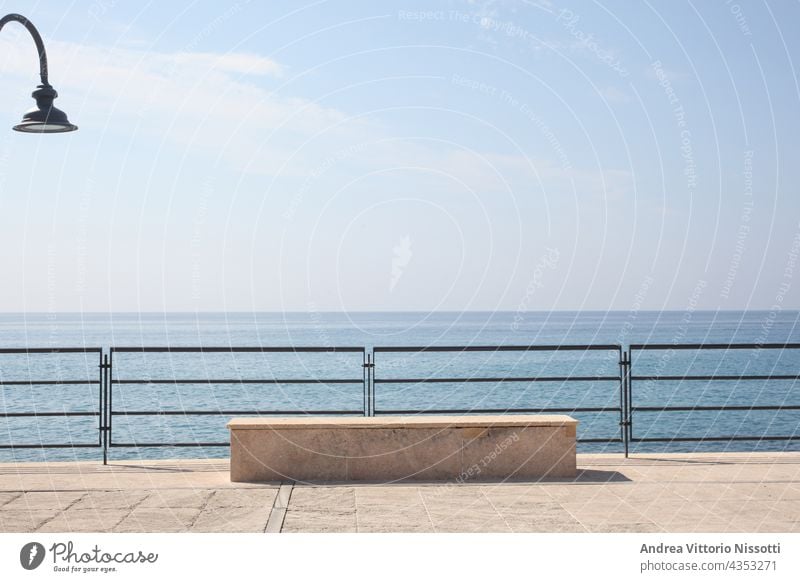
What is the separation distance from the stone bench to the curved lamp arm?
3454mm

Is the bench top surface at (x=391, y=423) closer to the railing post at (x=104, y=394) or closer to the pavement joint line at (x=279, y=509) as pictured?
the pavement joint line at (x=279, y=509)

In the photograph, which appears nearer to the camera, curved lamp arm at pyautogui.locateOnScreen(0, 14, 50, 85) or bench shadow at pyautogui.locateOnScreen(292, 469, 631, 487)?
curved lamp arm at pyautogui.locateOnScreen(0, 14, 50, 85)

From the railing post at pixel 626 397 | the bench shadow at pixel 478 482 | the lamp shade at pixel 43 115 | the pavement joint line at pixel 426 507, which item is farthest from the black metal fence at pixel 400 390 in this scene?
the lamp shade at pixel 43 115

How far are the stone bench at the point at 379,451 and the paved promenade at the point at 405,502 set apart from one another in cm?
26

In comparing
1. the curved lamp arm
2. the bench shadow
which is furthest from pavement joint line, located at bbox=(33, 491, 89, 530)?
the curved lamp arm

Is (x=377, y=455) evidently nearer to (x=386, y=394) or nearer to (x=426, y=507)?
(x=426, y=507)

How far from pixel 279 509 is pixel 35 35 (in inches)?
162

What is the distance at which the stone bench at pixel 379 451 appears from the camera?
8305 millimetres

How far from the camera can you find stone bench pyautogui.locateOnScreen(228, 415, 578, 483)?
8305 mm

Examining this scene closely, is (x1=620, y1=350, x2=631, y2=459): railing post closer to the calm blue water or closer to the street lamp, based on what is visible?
the calm blue water

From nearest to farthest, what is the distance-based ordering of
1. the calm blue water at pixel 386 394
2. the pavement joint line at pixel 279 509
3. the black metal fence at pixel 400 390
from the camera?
the pavement joint line at pixel 279 509 < the calm blue water at pixel 386 394 < the black metal fence at pixel 400 390

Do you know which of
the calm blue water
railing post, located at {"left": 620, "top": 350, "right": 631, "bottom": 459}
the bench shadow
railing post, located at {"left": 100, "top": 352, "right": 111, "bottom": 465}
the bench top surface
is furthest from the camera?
the calm blue water

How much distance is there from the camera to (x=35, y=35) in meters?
6.84
